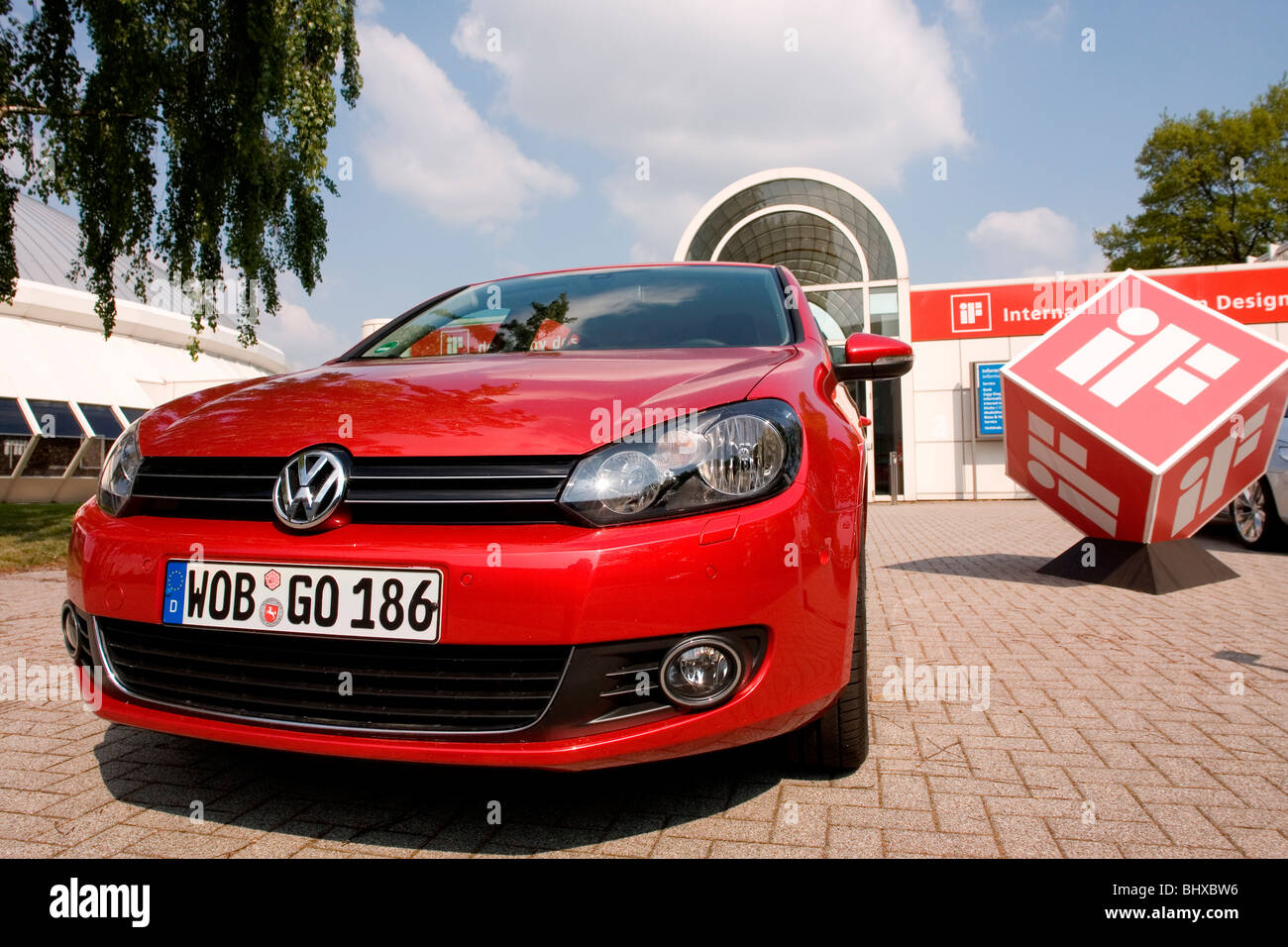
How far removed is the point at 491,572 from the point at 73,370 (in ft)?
92.4

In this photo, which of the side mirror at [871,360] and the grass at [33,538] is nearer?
the side mirror at [871,360]

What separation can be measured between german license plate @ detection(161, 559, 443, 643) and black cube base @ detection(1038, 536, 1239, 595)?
5.12 meters

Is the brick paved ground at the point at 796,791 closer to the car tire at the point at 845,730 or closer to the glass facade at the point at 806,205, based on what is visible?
the car tire at the point at 845,730

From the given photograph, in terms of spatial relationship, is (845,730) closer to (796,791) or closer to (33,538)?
(796,791)

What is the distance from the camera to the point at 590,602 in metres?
1.65

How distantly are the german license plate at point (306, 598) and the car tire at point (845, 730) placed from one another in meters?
1.10

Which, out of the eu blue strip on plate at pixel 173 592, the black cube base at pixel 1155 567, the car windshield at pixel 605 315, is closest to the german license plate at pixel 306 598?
the eu blue strip on plate at pixel 173 592

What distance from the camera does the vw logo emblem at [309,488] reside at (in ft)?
5.90

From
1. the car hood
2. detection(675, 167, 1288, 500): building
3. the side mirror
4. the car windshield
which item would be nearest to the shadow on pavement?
the side mirror

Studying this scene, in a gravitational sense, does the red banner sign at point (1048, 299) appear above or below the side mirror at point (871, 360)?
above

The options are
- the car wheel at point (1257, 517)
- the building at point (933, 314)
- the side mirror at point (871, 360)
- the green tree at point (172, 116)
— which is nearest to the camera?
the side mirror at point (871, 360)

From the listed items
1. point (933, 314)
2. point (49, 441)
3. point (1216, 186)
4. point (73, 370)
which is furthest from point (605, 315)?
point (1216, 186)
